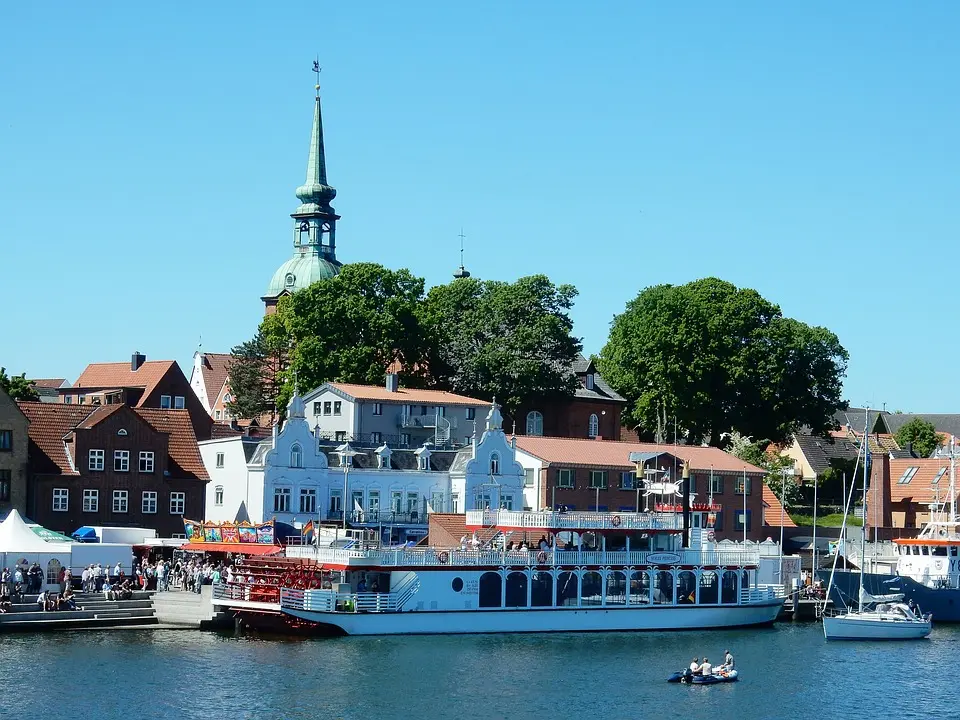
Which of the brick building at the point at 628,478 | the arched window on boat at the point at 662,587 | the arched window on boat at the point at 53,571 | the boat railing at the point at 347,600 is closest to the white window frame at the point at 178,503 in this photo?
the arched window on boat at the point at 53,571

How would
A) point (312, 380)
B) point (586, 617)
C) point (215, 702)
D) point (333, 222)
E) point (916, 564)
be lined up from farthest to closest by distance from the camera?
point (333, 222) < point (312, 380) < point (916, 564) < point (586, 617) < point (215, 702)

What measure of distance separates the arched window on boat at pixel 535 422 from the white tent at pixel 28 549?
161 feet

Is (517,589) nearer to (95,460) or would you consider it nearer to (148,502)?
(148,502)

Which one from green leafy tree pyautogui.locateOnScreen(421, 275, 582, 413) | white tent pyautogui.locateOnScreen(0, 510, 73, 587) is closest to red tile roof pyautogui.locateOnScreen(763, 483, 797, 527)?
green leafy tree pyautogui.locateOnScreen(421, 275, 582, 413)

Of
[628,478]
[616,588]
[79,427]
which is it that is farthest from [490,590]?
[628,478]

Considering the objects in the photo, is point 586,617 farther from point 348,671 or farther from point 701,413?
point 701,413

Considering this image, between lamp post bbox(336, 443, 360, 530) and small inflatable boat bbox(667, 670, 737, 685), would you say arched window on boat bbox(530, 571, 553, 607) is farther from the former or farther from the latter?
lamp post bbox(336, 443, 360, 530)

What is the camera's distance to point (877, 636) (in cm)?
7169

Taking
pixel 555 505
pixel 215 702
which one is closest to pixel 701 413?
pixel 555 505

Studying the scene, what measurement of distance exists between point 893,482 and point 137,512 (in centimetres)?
5352

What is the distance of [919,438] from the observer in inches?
5408

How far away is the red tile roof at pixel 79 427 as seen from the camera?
8075cm

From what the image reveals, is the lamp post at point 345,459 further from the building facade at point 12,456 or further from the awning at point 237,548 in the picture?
the building facade at point 12,456

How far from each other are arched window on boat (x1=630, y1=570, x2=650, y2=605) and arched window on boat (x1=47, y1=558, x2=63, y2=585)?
25123mm
